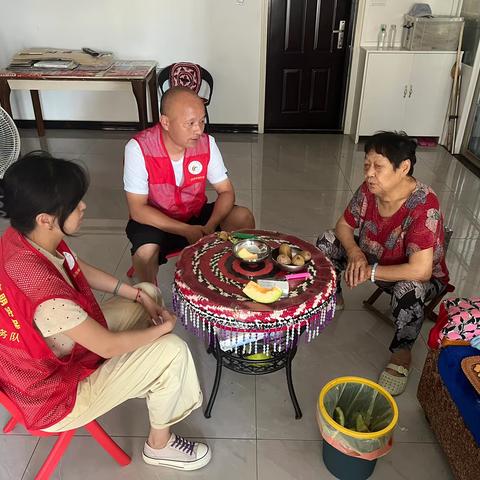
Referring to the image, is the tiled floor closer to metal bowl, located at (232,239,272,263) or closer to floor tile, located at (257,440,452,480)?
floor tile, located at (257,440,452,480)

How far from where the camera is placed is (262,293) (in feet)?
4.63

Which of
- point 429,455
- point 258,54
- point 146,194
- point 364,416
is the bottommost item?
point 429,455

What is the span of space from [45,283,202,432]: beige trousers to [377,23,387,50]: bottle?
3971 millimetres

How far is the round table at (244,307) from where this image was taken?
138 centimetres

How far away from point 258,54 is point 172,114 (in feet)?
9.67

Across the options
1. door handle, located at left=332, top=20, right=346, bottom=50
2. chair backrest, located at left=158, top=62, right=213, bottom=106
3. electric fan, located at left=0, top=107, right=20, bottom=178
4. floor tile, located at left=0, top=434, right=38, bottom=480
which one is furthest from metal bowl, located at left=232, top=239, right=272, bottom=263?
door handle, located at left=332, top=20, right=346, bottom=50

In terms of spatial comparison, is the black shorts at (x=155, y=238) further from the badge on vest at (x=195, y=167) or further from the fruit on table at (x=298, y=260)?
the fruit on table at (x=298, y=260)

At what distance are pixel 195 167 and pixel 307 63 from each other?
3046 mm

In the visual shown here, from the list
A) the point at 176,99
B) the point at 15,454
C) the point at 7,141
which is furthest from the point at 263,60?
the point at 15,454

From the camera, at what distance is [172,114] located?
1941mm

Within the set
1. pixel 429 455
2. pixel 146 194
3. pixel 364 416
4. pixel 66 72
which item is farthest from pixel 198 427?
pixel 66 72

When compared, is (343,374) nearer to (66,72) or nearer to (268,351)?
(268,351)

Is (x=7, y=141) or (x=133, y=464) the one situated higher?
(x=7, y=141)

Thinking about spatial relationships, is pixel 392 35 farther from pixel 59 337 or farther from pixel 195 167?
pixel 59 337
